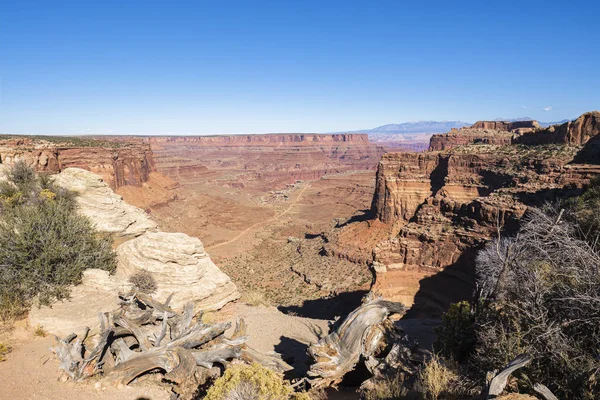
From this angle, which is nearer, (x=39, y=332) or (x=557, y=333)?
(x=557, y=333)

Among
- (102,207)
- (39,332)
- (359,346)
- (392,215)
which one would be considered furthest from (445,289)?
(102,207)

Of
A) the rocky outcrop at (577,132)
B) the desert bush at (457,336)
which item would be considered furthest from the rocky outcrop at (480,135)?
the desert bush at (457,336)

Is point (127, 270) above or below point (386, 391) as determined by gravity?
above

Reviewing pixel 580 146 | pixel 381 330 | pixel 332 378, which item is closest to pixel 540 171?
pixel 580 146

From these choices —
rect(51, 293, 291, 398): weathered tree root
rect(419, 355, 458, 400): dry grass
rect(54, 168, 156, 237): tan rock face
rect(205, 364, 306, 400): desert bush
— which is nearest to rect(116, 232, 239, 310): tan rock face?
rect(54, 168, 156, 237): tan rock face

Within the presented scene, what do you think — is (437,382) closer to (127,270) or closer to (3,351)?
(3,351)

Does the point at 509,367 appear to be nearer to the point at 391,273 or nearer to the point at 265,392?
the point at 265,392

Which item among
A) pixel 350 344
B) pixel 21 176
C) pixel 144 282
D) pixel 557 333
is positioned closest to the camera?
pixel 557 333
